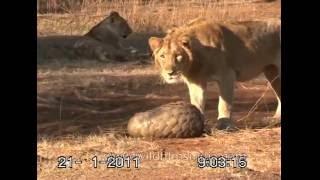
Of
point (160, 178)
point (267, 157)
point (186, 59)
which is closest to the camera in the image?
point (160, 178)

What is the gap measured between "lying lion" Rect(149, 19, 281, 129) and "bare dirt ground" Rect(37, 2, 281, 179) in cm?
42

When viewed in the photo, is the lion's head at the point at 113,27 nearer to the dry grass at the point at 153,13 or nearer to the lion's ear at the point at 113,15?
the lion's ear at the point at 113,15

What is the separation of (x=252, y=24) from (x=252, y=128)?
4.09 ft

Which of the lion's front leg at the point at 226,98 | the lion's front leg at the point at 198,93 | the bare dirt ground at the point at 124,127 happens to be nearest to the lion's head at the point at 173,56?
the lion's front leg at the point at 198,93

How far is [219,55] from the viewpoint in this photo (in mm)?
7941

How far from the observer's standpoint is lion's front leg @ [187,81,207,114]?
7.99 m

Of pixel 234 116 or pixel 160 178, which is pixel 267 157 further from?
pixel 234 116

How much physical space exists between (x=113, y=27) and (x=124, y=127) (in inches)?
226

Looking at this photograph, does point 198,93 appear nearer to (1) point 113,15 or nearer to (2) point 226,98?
(2) point 226,98

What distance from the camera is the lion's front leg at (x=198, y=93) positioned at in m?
7.99

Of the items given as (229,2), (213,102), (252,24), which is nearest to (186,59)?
(252,24)

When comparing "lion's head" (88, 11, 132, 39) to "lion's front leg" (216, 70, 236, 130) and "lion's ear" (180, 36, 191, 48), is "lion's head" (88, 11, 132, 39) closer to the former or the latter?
"lion's front leg" (216, 70, 236, 130)

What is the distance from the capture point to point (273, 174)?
21.2 feet
